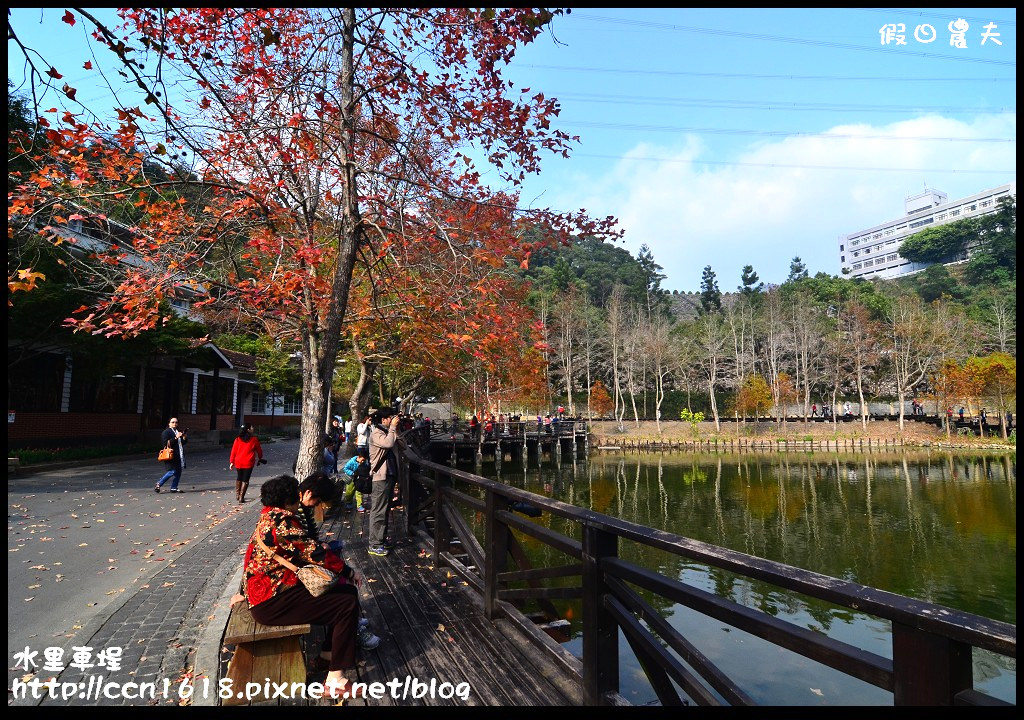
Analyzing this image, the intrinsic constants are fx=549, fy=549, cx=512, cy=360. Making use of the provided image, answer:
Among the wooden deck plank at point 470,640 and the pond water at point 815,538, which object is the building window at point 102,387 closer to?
the pond water at point 815,538

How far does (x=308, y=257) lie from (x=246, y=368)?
87.2 ft

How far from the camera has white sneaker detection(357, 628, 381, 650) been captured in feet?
12.5

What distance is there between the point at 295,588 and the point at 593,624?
1.81 m

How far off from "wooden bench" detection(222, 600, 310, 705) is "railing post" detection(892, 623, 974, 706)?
2939mm

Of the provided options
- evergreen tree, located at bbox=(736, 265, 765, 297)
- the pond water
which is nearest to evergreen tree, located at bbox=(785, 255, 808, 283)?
evergreen tree, located at bbox=(736, 265, 765, 297)

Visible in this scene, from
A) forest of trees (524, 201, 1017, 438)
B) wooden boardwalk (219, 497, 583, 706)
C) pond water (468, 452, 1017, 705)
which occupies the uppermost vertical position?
forest of trees (524, 201, 1017, 438)

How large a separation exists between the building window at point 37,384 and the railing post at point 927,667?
2211cm

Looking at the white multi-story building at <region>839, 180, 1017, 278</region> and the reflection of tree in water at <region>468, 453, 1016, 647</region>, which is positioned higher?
the white multi-story building at <region>839, 180, 1017, 278</region>

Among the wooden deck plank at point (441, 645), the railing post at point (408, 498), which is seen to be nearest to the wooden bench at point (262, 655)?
the wooden deck plank at point (441, 645)

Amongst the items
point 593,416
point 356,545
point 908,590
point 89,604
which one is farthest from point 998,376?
point 89,604

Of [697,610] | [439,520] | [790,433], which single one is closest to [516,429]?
[790,433]

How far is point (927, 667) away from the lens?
167 centimetres

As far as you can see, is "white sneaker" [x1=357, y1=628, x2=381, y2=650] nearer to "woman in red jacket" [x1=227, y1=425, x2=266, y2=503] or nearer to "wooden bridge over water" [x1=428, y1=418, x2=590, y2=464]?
"woman in red jacket" [x1=227, y1=425, x2=266, y2=503]

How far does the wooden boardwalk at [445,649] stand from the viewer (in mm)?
3221
